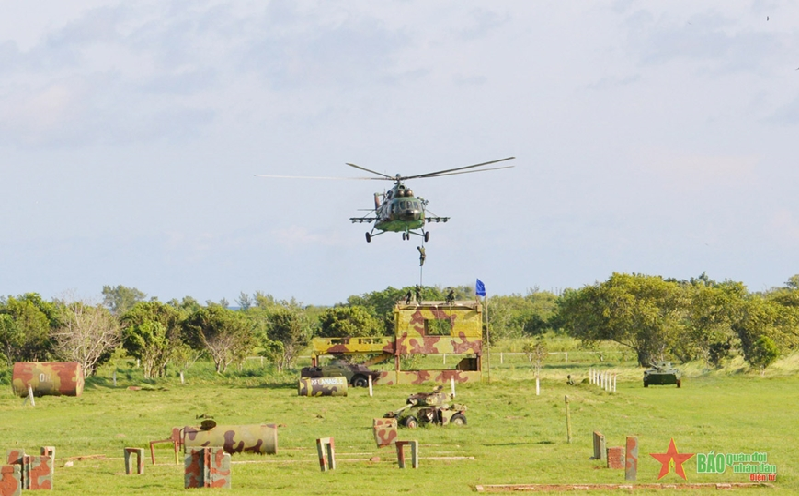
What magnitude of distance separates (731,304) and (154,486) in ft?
201

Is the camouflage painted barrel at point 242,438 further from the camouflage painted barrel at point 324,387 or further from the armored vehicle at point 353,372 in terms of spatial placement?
the armored vehicle at point 353,372

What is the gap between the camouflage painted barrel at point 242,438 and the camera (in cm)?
2572

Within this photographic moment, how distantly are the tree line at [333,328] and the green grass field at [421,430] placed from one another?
185 inches

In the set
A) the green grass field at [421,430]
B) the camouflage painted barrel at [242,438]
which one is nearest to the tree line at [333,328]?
the green grass field at [421,430]

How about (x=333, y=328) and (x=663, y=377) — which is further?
(x=333, y=328)

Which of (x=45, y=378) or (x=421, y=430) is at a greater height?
(x=45, y=378)

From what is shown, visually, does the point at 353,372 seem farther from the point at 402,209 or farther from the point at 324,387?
the point at 402,209

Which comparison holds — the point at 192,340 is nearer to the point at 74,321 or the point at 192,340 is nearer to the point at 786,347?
the point at 74,321

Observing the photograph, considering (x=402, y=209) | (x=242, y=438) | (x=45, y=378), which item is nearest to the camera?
(x=242, y=438)

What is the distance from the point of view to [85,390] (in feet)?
181

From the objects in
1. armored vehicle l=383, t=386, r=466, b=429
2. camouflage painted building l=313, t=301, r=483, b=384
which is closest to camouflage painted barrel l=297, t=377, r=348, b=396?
camouflage painted building l=313, t=301, r=483, b=384

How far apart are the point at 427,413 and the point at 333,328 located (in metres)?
49.7

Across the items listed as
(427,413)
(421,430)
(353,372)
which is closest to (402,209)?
(353,372)

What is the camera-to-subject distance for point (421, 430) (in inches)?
1299
